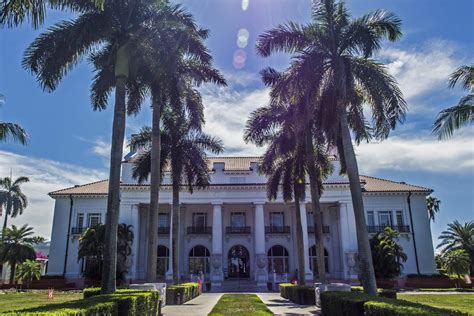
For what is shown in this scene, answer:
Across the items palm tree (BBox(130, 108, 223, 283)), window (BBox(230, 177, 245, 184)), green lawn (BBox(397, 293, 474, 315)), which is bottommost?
green lawn (BBox(397, 293, 474, 315))

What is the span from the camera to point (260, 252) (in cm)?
3731

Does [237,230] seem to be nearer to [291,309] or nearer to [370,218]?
[370,218]

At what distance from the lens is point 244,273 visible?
41812 millimetres

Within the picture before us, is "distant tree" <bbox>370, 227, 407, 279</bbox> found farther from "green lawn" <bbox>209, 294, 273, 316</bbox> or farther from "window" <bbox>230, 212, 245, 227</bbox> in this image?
"green lawn" <bbox>209, 294, 273, 316</bbox>

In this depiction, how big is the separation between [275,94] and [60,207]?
3353 centimetres

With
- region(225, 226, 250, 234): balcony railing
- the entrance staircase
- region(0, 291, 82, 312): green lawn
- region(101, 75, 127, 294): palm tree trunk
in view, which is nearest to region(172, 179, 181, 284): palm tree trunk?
region(0, 291, 82, 312): green lawn

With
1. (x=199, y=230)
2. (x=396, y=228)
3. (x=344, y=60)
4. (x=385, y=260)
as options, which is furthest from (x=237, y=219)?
(x=344, y=60)

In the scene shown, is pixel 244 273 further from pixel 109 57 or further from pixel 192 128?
pixel 109 57

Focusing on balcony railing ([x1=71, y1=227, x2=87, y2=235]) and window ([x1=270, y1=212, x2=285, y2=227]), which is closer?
balcony railing ([x1=71, y1=227, x2=87, y2=235])

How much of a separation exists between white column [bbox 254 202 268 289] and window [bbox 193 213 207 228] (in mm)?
6532

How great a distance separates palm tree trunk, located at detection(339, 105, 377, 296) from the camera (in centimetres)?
1238

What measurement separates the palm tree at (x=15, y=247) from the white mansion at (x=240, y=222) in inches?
109

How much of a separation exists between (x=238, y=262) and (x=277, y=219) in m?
6.16

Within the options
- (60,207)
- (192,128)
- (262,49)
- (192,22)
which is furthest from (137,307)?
(60,207)
